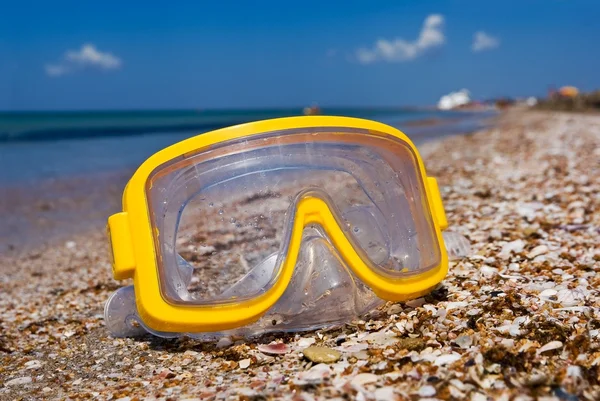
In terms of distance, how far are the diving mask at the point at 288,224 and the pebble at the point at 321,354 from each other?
30 centimetres

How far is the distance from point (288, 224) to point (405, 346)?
0.80m

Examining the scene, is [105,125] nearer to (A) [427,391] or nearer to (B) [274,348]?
(B) [274,348]

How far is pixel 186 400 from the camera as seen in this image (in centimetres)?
209

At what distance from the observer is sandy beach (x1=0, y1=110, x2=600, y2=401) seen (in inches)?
78.4

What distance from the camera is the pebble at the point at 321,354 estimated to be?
7.58 feet

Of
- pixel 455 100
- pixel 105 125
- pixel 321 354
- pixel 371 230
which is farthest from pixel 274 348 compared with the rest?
pixel 455 100

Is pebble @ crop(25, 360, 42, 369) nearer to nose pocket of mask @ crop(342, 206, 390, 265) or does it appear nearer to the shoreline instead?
nose pocket of mask @ crop(342, 206, 390, 265)

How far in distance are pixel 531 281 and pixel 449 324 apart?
2.44 ft

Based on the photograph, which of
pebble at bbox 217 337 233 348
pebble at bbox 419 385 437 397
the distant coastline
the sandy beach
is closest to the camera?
pebble at bbox 419 385 437 397

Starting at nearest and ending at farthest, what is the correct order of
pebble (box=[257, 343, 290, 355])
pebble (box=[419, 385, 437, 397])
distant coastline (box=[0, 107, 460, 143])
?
pebble (box=[419, 385, 437, 397])
pebble (box=[257, 343, 290, 355])
distant coastline (box=[0, 107, 460, 143])

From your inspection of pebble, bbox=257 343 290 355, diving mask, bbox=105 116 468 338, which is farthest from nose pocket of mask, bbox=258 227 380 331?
pebble, bbox=257 343 290 355

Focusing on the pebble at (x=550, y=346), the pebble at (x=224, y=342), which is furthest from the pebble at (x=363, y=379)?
the pebble at (x=224, y=342)

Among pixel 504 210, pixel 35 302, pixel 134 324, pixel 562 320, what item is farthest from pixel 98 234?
pixel 562 320

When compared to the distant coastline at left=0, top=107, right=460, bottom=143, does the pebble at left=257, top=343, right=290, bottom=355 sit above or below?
below
